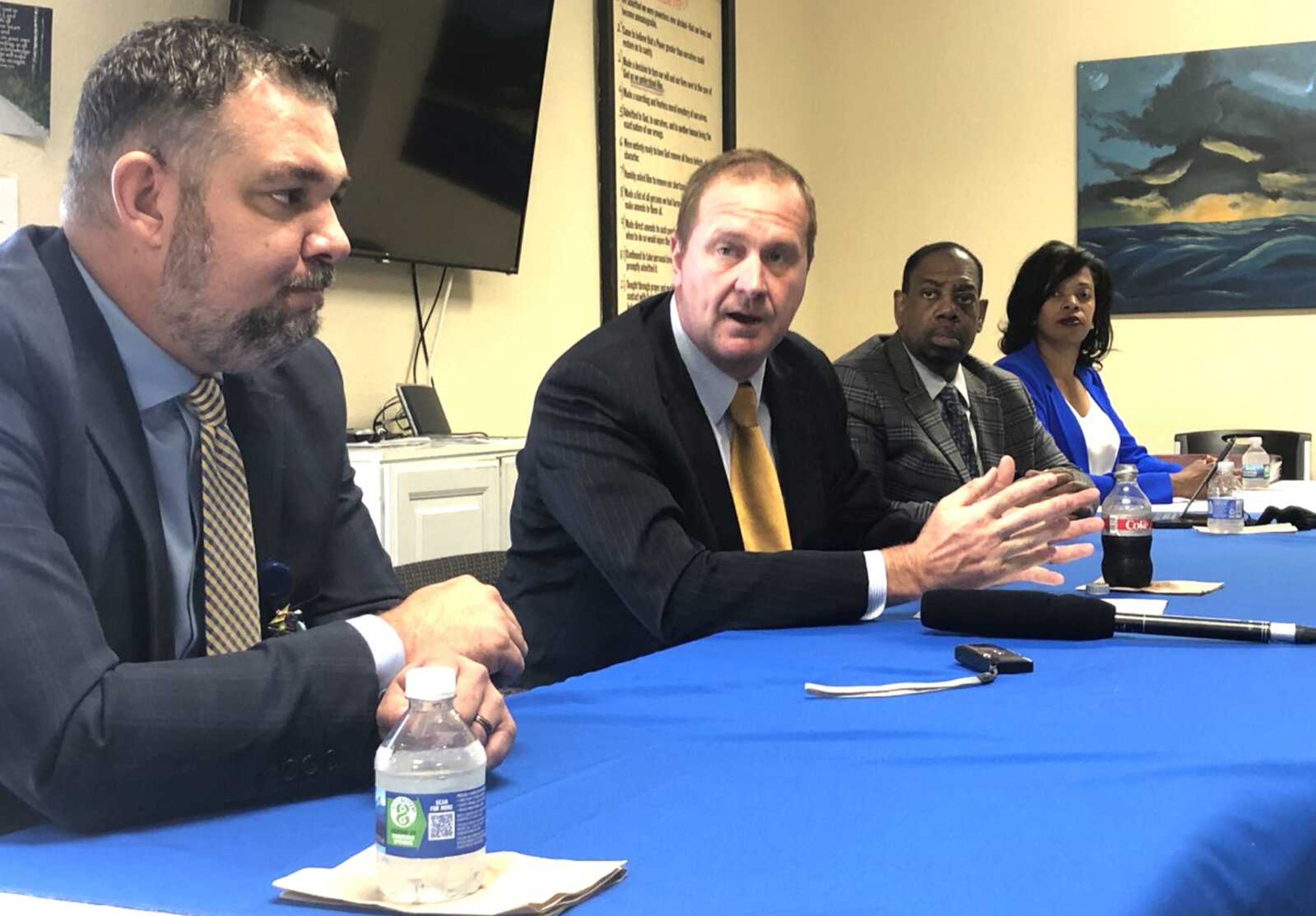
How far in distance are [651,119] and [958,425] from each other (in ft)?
7.27

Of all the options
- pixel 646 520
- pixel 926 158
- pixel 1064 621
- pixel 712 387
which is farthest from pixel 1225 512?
pixel 926 158

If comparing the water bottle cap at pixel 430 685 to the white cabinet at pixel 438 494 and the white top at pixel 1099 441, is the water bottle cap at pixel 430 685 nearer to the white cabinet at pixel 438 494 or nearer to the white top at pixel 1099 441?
the white cabinet at pixel 438 494

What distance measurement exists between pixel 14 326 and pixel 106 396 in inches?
4.1

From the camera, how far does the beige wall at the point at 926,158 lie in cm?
487

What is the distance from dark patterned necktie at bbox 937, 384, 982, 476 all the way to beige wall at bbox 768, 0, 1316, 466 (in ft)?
9.14

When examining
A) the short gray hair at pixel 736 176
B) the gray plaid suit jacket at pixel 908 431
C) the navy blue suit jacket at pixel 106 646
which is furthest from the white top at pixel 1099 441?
the navy blue suit jacket at pixel 106 646

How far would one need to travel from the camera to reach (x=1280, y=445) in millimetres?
5613

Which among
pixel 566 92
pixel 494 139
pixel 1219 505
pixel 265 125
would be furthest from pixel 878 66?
pixel 265 125

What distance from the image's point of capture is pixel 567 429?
6.72 ft

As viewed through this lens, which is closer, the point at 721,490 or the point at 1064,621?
the point at 1064,621

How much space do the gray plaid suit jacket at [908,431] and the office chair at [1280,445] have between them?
206 cm

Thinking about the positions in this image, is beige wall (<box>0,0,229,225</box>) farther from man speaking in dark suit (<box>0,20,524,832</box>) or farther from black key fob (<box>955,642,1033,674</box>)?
black key fob (<box>955,642,1033,674</box>)

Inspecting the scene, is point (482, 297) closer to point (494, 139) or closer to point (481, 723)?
point (494, 139)

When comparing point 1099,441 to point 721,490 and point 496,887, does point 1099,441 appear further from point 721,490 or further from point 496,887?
point 496,887
